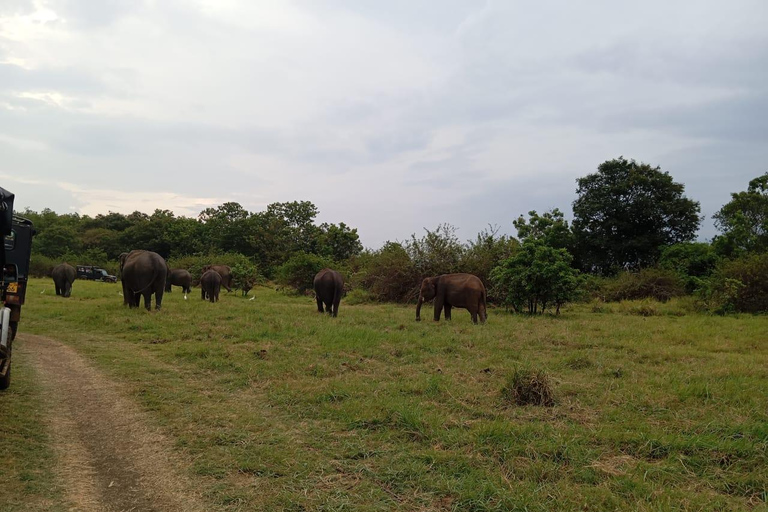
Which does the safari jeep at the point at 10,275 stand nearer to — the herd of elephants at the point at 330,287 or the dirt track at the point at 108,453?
the dirt track at the point at 108,453

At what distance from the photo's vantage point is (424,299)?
1498cm

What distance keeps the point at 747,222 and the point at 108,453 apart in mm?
28141

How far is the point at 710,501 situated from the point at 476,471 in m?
1.66

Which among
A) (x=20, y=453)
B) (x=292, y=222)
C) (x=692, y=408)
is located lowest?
(x=20, y=453)

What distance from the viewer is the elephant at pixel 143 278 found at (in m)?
14.3

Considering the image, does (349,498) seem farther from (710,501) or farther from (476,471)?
(710,501)

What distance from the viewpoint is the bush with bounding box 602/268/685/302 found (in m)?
21.4

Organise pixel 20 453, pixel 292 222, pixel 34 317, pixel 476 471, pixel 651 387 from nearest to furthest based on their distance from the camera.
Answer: pixel 476 471, pixel 20 453, pixel 651 387, pixel 34 317, pixel 292 222

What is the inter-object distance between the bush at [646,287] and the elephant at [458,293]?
10216mm

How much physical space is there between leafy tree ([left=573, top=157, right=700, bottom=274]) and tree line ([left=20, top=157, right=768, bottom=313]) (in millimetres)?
56

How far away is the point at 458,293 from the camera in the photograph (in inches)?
566

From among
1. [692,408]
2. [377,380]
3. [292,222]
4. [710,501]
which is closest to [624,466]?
[710,501]

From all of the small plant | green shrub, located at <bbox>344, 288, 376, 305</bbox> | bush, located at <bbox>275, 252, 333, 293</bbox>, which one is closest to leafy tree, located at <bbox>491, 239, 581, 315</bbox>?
green shrub, located at <bbox>344, 288, 376, 305</bbox>

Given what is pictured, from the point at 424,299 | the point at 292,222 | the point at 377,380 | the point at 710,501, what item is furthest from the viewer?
the point at 292,222
